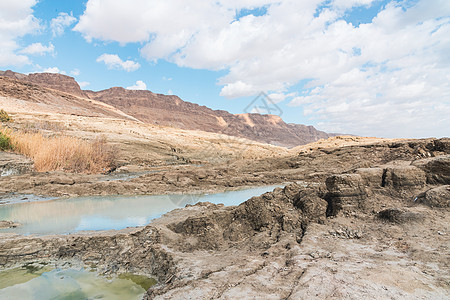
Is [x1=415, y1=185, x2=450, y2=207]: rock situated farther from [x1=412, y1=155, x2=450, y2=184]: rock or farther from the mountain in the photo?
the mountain

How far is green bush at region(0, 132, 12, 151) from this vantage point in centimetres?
954

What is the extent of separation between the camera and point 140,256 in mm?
3059

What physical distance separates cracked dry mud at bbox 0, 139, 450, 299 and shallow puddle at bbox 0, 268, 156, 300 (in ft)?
0.61

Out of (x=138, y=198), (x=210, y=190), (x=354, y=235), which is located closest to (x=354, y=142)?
(x=210, y=190)

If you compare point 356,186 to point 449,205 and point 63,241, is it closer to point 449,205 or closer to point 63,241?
point 449,205

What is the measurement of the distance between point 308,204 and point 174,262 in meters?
1.92

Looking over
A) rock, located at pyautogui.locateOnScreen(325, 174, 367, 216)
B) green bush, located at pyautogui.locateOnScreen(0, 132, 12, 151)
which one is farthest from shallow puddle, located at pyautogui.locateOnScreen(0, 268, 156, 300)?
green bush, located at pyautogui.locateOnScreen(0, 132, 12, 151)

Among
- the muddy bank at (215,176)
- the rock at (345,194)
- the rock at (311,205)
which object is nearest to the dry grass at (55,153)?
the muddy bank at (215,176)

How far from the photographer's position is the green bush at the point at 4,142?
31.3 feet

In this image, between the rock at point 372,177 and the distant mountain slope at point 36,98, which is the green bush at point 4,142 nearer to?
the rock at point 372,177

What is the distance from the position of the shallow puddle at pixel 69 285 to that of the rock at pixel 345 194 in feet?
8.11

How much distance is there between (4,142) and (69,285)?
942 centimetres

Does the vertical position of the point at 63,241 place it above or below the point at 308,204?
below

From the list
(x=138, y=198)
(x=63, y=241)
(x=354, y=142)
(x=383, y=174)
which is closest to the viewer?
(x=63, y=241)
